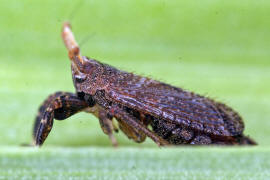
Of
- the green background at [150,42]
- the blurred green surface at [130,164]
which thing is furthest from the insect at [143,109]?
the green background at [150,42]

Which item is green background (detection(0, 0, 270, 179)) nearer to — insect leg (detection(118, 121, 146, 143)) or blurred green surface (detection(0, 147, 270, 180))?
insect leg (detection(118, 121, 146, 143))

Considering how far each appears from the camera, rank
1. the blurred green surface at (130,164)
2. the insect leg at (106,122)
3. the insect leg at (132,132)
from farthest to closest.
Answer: the insect leg at (132,132), the insect leg at (106,122), the blurred green surface at (130,164)

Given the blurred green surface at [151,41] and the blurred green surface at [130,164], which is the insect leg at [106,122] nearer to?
the blurred green surface at [130,164]

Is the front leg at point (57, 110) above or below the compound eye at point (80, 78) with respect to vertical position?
below

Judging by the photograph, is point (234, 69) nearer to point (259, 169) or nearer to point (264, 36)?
point (264, 36)

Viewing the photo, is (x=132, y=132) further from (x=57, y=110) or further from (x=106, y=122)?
(x=57, y=110)

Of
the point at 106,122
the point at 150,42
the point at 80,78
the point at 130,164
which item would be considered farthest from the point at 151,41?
the point at 130,164
